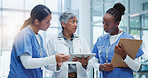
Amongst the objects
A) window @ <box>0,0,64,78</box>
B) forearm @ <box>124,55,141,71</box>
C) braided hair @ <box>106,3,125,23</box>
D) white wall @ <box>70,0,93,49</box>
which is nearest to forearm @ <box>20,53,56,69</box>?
forearm @ <box>124,55,141,71</box>

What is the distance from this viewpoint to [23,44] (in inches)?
63.7

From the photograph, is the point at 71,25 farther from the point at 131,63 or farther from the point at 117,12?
the point at 131,63

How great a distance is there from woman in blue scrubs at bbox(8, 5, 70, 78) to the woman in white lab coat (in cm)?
38

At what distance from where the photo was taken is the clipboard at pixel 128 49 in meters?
1.80

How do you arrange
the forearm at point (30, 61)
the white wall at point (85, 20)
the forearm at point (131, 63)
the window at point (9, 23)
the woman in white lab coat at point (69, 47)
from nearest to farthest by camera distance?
1. the forearm at point (30, 61)
2. the forearm at point (131, 63)
3. the woman in white lab coat at point (69, 47)
4. the window at point (9, 23)
5. the white wall at point (85, 20)

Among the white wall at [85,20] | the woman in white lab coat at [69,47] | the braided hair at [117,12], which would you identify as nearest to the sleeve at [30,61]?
the woman in white lab coat at [69,47]

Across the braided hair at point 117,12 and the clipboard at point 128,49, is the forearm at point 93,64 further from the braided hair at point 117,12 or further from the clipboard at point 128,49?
the braided hair at point 117,12

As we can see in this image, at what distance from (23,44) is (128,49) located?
41.2 inches

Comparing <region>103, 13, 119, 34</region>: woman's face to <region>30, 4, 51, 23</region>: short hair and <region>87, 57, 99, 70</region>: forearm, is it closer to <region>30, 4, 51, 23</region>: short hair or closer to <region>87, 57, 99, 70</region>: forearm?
<region>87, 57, 99, 70</region>: forearm

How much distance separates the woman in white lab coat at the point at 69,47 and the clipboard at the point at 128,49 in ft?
1.13

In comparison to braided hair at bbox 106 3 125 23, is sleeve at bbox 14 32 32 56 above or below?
below

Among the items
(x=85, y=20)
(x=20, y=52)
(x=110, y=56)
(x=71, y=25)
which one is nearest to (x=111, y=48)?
(x=110, y=56)

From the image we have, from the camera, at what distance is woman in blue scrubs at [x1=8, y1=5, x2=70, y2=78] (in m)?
1.59

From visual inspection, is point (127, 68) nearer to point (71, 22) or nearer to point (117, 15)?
point (117, 15)
